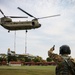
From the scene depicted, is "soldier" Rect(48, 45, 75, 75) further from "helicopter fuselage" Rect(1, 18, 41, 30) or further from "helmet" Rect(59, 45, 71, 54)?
"helicopter fuselage" Rect(1, 18, 41, 30)

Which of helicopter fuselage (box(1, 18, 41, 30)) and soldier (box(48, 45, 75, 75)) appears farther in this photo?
helicopter fuselage (box(1, 18, 41, 30))

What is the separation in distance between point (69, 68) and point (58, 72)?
322 millimetres

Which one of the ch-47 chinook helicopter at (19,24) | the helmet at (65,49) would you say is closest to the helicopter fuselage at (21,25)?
the ch-47 chinook helicopter at (19,24)

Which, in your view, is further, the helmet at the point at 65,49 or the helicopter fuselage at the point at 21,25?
the helicopter fuselage at the point at 21,25

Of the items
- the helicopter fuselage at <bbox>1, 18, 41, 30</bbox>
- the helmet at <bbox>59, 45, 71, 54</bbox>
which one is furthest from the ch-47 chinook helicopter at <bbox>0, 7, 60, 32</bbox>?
the helmet at <bbox>59, 45, 71, 54</bbox>

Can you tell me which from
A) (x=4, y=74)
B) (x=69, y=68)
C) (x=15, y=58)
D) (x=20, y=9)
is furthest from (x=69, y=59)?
(x=15, y=58)

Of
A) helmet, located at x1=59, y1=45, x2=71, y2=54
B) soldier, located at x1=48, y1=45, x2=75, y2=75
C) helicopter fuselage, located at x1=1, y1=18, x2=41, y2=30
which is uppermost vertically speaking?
helicopter fuselage, located at x1=1, y1=18, x2=41, y2=30

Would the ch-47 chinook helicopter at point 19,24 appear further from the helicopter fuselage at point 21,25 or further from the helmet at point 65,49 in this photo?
the helmet at point 65,49

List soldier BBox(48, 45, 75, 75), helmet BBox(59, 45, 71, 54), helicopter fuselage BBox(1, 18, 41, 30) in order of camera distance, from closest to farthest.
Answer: soldier BBox(48, 45, 75, 75) → helmet BBox(59, 45, 71, 54) → helicopter fuselage BBox(1, 18, 41, 30)

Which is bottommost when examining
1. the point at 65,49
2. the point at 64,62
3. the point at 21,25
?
the point at 64,62

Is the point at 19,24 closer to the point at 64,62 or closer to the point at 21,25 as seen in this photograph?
the point at 21,25

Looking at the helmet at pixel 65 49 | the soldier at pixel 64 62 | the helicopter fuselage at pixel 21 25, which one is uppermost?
the helicopter fuselage at pixel 21 25

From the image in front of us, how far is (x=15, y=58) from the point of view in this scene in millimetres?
145250

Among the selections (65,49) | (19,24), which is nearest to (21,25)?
(19,24)
